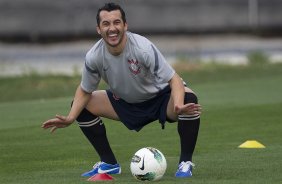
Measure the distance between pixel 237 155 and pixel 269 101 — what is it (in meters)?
7.83

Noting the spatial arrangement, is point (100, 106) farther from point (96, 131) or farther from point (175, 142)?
point (175, 142)

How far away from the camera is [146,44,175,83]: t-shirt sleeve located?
406 inches

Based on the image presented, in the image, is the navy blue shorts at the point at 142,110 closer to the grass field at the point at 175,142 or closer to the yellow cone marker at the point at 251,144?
the grass field at the point at 175,142

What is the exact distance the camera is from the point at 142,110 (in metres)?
10.8

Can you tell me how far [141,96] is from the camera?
10.7m

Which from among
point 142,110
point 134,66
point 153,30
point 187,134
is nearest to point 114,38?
point 134,66

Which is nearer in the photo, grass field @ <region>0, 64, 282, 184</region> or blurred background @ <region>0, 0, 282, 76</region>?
grass field @ <region>0, 64, 282, 184</region>

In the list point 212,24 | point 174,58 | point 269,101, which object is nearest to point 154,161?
point 269,101

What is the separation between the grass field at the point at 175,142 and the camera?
1060 centimetres

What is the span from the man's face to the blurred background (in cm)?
1929

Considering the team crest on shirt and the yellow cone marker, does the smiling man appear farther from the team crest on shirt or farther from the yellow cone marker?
the yellow cone marker

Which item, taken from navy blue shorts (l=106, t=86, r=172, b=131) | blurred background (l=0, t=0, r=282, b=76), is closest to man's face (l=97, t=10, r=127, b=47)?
navy blue shorts (l=106, t=86, r=172, b=131)

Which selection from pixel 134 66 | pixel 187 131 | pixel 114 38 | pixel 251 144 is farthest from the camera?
pixel 251 144

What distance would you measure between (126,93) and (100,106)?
41cm
